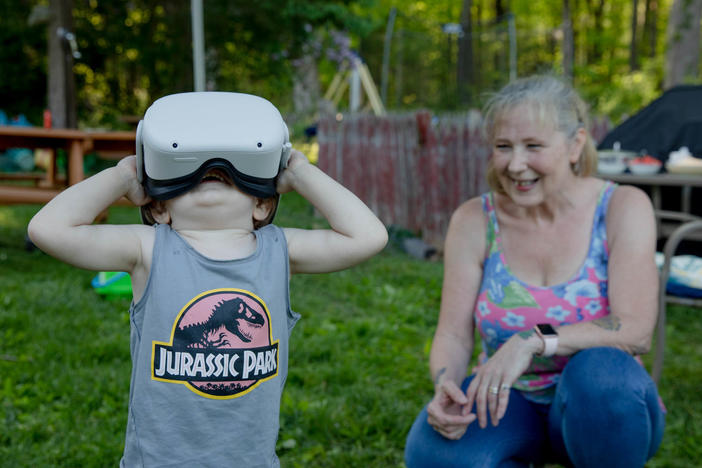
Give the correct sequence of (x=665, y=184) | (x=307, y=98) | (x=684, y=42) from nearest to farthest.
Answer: (x=665, y=184) < (x=684, y=42) < (x=307, y=98)

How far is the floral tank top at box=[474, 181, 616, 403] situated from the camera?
221 cm

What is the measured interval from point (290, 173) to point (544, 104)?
903 mm

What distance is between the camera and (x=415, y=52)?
1020 inches

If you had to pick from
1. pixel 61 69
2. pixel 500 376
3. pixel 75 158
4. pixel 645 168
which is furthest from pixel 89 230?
pixel 61 69

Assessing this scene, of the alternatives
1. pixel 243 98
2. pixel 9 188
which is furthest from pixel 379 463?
pixel 9 188

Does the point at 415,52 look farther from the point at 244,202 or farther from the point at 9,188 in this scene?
the point at 244,202

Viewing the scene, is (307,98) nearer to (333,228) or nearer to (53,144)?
(53,144)

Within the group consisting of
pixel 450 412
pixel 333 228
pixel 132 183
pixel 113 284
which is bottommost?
pixel 113 284

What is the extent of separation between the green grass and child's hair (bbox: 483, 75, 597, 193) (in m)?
1.28

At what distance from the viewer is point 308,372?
3535mm

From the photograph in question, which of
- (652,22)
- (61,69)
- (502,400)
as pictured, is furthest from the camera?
(652,22)

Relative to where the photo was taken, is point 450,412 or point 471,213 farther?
point 471,213

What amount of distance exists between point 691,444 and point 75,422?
246 centimetres

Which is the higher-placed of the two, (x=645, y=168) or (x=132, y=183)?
(x=132, y=183)
